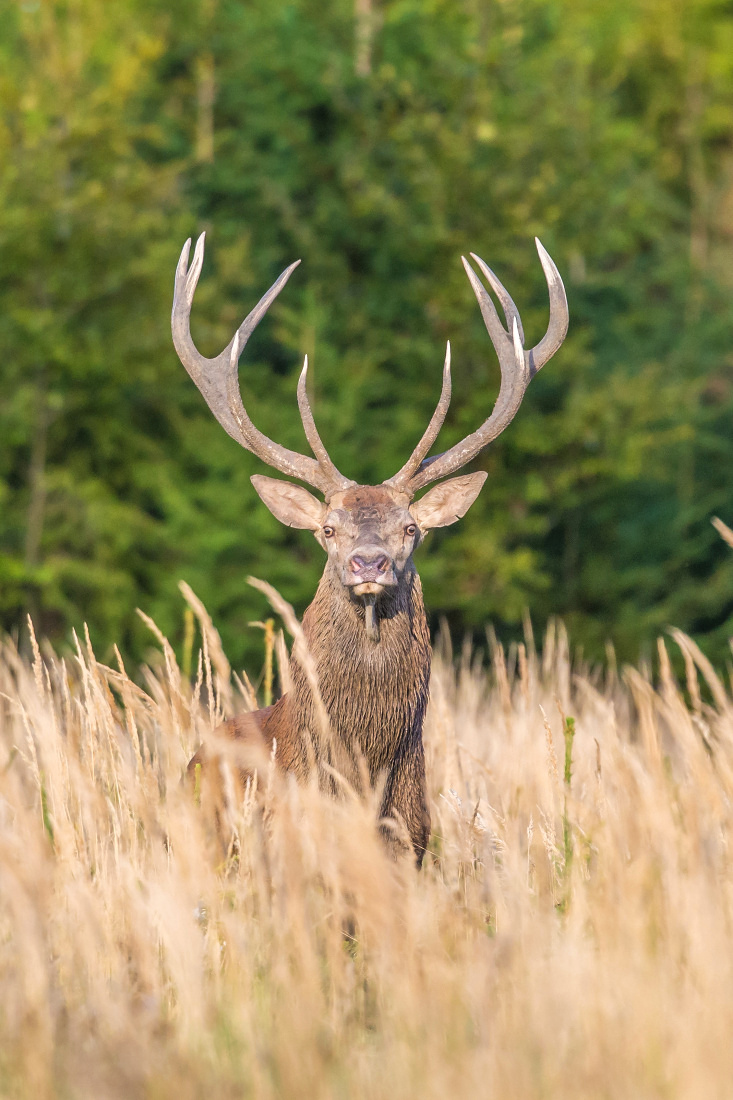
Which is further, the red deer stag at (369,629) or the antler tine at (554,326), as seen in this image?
the antler tine at (554,326)

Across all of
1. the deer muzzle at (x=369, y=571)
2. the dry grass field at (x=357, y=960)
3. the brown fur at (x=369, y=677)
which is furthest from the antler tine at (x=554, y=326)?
the dry grass field at (x=357, y=960)

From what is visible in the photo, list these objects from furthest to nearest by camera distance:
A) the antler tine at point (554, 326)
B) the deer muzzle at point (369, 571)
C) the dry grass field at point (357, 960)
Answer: the antler tine at point (554, 326), the deer muzzle at point (369, 571), the dry grass field at point (357, 960)

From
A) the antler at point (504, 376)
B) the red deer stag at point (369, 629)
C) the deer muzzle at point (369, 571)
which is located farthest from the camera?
the antler at point (504, 376)

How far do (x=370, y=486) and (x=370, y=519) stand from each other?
5.4 inches

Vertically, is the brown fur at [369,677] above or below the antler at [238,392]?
below

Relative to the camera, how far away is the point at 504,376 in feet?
15.6

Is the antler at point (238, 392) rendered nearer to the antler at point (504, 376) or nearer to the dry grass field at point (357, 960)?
the antler at point (504, 376)

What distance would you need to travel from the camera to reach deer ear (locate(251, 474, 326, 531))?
466 centimetres

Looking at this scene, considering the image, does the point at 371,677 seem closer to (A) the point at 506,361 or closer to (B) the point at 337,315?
(A) the point at 506,361

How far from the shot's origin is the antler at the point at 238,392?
15.0 feet

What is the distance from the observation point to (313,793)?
115 inches

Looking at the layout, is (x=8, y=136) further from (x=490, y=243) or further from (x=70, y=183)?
(x=490, y=243)

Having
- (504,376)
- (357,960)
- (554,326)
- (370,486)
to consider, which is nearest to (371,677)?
(370,486)

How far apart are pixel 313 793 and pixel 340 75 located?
13045mm
